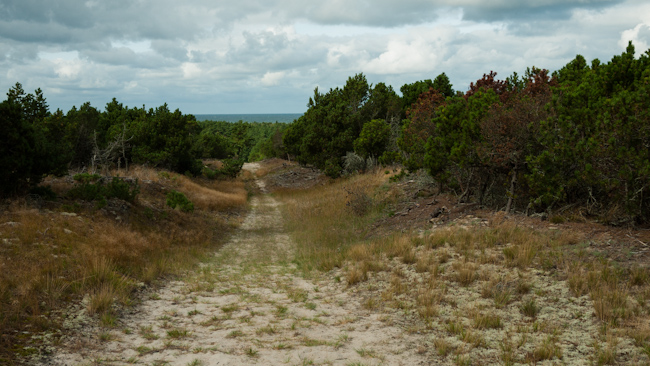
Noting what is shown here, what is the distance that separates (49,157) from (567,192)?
570 inches

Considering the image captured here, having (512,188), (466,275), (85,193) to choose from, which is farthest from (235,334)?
(85,193)

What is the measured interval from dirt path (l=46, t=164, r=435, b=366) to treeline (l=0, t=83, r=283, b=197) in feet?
19.5

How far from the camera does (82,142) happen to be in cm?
2341

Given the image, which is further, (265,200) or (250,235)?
(265,200)

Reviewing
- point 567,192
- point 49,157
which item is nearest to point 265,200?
point 49,157

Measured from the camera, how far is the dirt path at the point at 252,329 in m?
5.08

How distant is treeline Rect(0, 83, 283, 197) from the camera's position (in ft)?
35.8

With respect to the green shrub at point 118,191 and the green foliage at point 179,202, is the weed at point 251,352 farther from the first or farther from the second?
the green foliage at point 179,202

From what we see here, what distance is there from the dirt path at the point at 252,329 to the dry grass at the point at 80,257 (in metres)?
0.74

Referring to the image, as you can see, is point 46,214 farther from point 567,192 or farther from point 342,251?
point 567,192

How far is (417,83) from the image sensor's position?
36.5 meters

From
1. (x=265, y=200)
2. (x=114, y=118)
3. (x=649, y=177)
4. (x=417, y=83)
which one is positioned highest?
(x=417, y=83)

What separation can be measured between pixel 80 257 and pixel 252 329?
4.48 metres

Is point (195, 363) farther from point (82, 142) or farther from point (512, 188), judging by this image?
point (82, 142)
